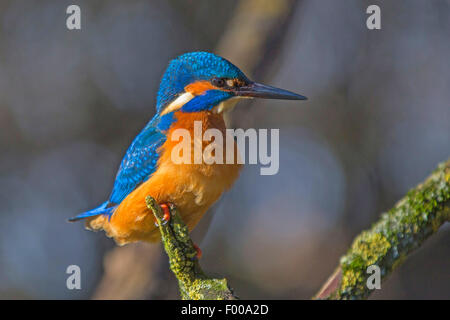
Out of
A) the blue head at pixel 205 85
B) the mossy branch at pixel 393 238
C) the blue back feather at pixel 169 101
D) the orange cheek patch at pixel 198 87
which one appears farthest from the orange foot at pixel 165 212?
the mossy branch at pixel 393 238

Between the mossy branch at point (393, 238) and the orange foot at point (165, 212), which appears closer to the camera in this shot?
the orange foot at point (165, 212)

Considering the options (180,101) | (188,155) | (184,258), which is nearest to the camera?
(184,258)

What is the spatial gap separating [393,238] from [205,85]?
145 cm

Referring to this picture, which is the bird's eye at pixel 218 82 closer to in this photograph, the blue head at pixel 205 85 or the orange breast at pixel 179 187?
the blue head at pixel 205 85

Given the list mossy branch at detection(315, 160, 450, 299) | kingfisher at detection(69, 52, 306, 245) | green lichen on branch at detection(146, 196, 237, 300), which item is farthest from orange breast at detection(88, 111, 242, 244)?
mossy branch at detection(315, 160, 450, 299)

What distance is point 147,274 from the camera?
17.0 feet

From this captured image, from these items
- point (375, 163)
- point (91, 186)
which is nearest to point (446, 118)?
point (375, 163)

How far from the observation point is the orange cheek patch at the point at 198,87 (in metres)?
2.85

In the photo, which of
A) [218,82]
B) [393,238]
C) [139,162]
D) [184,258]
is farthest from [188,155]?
[393,238]

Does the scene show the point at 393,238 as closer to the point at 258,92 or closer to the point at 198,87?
the point at 258,92

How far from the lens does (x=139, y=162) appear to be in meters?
2.93

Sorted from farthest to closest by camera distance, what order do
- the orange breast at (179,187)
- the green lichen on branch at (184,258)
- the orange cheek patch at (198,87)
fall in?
the orange cheek patch at (198,87) < the orange breast at (179,187) < the green lichen on branch at (184,258)

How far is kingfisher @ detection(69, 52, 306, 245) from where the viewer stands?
2752 millimetres

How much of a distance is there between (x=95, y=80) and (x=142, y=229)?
4060 mm
